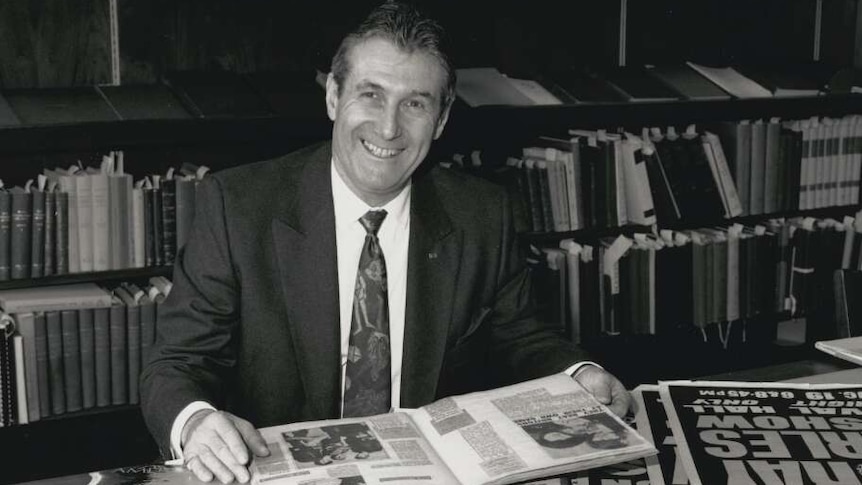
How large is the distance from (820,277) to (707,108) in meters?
Result: 0.79

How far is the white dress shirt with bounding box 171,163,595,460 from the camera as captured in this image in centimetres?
177

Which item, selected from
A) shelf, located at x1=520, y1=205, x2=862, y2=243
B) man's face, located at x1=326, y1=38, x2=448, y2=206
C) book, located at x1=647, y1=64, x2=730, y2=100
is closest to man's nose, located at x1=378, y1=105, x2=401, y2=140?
man's face, located at x1=326, y1=38, x2=448, y2=206

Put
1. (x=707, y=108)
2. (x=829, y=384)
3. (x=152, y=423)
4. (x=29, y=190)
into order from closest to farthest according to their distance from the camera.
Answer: (x=152, y=423)
(x=829, y=384)
(x=29, y=190)
(x=707, y=108)

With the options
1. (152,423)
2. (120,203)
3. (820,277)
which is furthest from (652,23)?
(152,423)

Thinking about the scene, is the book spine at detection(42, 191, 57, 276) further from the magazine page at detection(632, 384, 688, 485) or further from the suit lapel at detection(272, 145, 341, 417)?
the magazine page at detection(632, 384, 688, 485)

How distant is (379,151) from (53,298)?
1242 millimetres

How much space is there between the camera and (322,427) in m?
1.34

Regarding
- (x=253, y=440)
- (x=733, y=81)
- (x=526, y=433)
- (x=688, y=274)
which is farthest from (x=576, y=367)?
(x=733, y=81)

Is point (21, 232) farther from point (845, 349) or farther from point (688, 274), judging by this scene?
point (688, 274)

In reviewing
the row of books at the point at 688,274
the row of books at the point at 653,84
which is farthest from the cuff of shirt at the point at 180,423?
the row of books at the point at 688,274

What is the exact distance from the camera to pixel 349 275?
1.78m

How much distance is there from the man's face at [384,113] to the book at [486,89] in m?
1.18

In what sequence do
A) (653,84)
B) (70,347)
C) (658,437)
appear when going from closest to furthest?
(658,437) < (70,347) < (653,84)

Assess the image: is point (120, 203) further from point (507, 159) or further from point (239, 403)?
point (507, 159)
